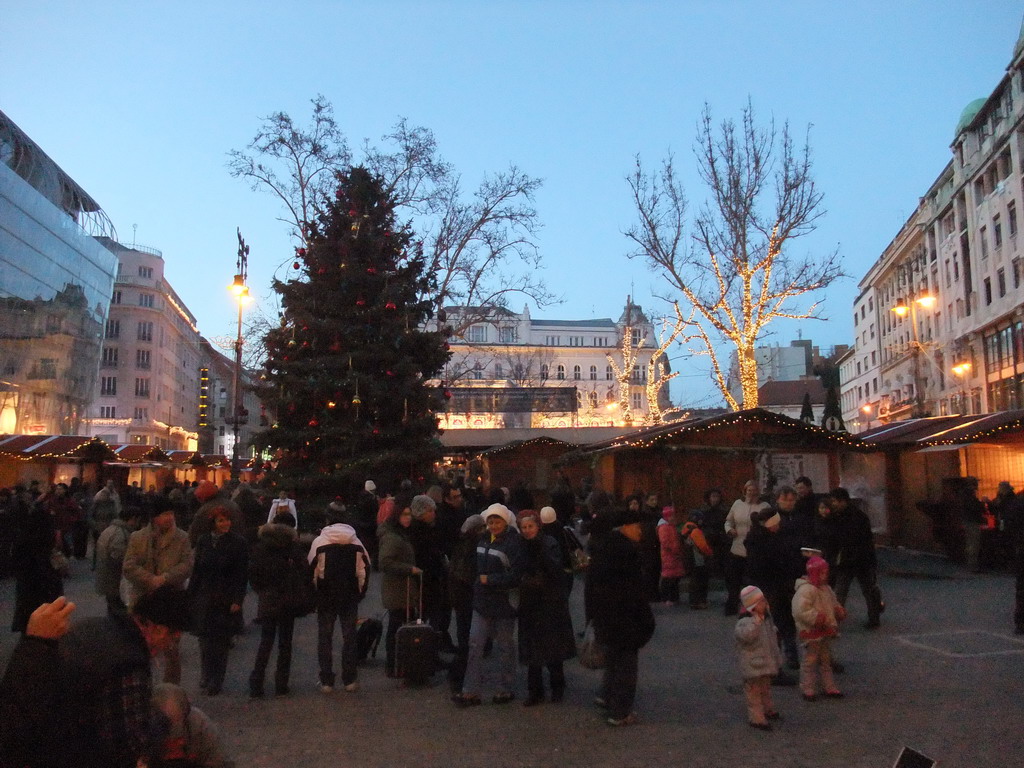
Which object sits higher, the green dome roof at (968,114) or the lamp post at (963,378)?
the green dome roof at (968,114)

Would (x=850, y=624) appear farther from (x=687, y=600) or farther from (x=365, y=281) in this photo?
(x=365, y=281)

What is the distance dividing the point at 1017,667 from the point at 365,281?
540 inches

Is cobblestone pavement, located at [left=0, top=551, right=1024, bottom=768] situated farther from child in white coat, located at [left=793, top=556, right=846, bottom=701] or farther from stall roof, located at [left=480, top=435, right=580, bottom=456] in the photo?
stall roof, located at [left=480, top=435, right=580, bottom=456]

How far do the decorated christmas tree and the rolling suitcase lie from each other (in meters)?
9.57

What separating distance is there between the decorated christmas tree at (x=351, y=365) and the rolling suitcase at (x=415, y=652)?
957 cm

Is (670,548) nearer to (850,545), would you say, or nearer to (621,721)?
(850,545)

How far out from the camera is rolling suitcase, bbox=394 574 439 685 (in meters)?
7.41

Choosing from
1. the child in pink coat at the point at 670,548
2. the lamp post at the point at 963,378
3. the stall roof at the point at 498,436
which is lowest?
the child in pink coat at the point at 670,548

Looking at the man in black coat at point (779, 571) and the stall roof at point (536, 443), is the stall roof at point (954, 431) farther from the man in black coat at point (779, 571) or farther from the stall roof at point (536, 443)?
the man in black coat at point (779, 571)

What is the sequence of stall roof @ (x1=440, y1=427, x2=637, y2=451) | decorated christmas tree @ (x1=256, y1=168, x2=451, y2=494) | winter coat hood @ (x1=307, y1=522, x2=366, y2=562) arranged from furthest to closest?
stall roof @ (x1=440, y1=427, x2=637, y2=451)
decorated christmas tree @ (x1=256, y1=168, x2=451, y2=494)
winter coat hood @ (x1=307, y1=522, x2=366, y2=562)

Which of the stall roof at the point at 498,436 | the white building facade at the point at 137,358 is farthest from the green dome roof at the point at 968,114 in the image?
the white building facade at the point at 137,358

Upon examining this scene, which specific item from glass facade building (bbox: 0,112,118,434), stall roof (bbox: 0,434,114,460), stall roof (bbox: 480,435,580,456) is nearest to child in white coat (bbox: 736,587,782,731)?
stall roof (bbox: 480,435,580,456)

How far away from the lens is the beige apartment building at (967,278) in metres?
39.5

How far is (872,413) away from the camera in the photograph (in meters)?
67.1
